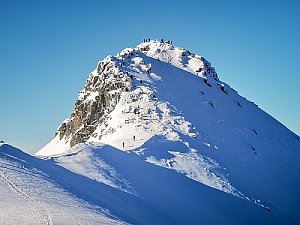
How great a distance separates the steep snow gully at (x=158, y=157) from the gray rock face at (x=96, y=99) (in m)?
0.23

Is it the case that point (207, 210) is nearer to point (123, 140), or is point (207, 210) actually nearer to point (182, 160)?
point (182, 160)

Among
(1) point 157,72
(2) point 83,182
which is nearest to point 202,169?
(2) point 83,182

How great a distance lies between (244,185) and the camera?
49500mm

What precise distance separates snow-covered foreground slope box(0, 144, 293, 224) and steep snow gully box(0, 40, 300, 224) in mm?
120

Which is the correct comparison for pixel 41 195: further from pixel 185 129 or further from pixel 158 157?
pixel 185 129

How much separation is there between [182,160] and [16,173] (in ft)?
75.7

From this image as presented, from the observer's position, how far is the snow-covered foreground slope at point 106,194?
22544 millimetres

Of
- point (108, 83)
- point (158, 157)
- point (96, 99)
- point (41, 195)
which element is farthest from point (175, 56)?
point (41, 195)

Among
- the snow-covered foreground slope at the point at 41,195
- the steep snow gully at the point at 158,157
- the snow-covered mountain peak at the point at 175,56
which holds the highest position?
the snow-covered mountain peak at the point at 175,56

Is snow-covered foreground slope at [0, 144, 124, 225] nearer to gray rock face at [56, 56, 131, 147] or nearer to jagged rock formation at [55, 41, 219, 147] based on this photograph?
jagged rock formation at [55, 41, 219, 147]

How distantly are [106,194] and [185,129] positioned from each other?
27.5 meters

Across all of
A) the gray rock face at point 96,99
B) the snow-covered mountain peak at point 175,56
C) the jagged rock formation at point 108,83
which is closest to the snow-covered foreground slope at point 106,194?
the jagged rock formation at point 108,83

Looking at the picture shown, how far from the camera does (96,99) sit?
7231 centimetres

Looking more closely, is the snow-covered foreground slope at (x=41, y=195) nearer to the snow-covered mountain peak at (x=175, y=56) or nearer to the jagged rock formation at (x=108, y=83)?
the jagged rock formation at (x=108, y=83)
